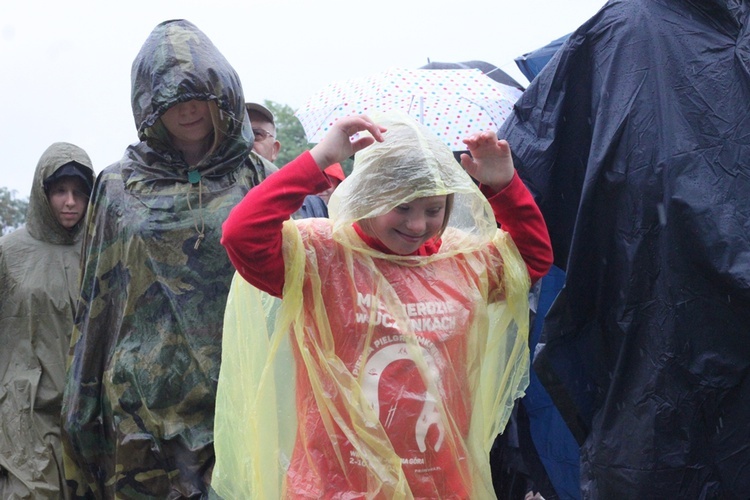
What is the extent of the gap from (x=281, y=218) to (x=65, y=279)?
110 inches

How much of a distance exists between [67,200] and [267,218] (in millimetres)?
2872

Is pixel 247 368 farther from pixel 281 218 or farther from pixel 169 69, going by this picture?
pixel 169 69

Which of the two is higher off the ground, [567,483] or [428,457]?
[428,457]

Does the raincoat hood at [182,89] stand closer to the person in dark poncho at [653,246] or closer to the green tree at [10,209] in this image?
the person in dark poncho at [653,246]

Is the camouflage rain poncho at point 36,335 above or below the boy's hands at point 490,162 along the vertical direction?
below

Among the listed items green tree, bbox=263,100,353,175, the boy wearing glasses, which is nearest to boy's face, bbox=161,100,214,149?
the boy wearing glasses

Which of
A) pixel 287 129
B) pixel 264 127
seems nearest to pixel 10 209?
pixel 287 129

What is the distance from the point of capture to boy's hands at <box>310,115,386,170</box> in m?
3.07

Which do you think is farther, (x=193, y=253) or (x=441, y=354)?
(x=193, y=253)

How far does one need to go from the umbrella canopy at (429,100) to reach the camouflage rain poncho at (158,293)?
72 cm

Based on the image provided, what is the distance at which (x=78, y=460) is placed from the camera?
452 centimetres

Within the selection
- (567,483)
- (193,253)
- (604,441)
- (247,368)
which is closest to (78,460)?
(193,253)

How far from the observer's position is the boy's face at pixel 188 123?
4359mm

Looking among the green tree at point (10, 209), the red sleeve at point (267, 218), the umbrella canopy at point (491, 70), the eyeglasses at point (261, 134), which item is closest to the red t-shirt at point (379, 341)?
the red sleeve at point (267, 218)
